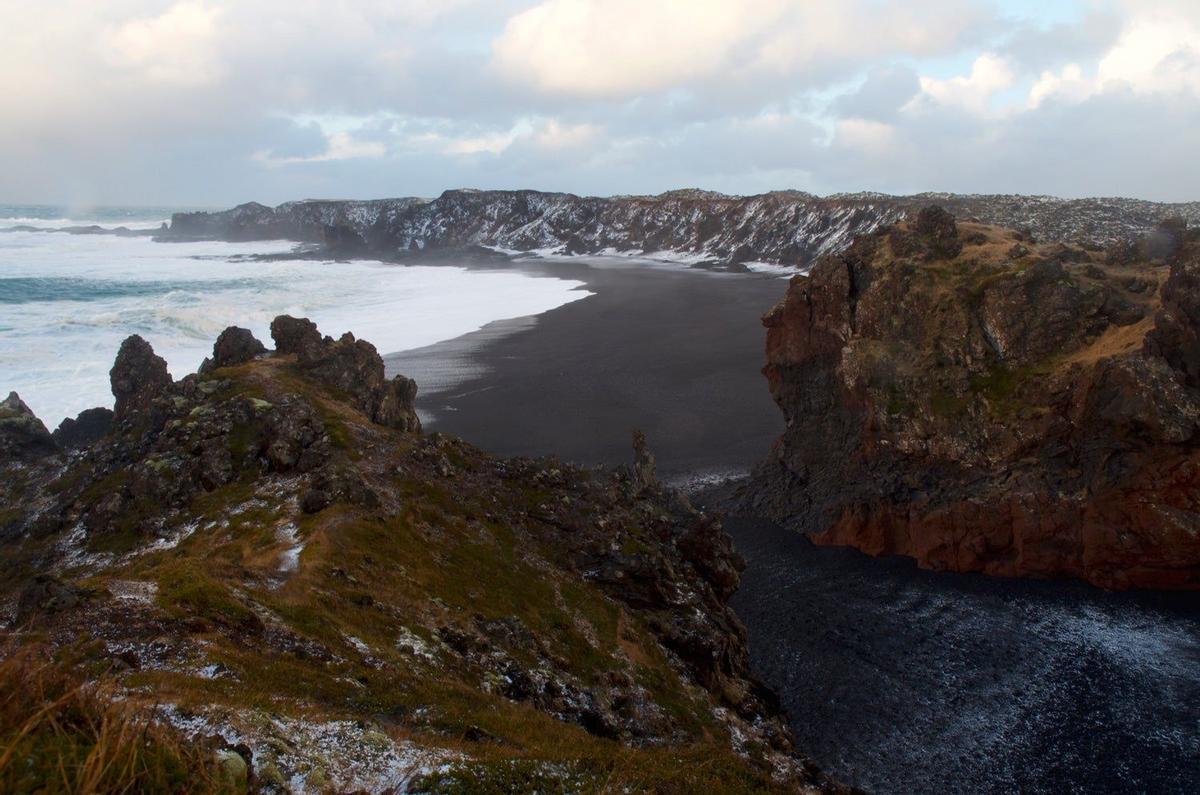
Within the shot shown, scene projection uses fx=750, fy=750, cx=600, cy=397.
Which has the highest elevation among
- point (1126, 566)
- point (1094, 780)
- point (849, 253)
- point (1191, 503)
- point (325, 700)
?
point (849, 253)

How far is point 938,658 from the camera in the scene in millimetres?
24812

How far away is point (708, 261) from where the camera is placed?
141m

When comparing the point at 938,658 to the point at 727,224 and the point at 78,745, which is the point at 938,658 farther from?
the point at 727,224

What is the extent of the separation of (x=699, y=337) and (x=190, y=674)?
195 feet

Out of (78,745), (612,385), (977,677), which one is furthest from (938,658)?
(612,385)

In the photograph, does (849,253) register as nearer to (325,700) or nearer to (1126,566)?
(1126,566)

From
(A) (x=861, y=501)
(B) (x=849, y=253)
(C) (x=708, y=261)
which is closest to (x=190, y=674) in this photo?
(A) (x=861, y=501)

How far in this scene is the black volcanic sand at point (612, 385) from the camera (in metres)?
43.0

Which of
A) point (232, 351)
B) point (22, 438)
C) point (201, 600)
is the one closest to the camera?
point (201, 600)

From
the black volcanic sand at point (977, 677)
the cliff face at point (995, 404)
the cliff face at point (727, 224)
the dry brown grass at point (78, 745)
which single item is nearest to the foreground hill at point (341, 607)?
the dry brown grass at point (78, 745)

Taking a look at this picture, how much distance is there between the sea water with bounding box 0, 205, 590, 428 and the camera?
55250 millimetres

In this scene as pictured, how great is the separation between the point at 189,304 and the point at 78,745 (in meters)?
87.8

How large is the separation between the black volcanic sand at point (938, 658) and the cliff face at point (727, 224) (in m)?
64.9

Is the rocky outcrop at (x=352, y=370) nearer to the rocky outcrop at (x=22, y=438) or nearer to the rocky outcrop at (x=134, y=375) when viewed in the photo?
the rocky outcrop at (x=134, y=375)
